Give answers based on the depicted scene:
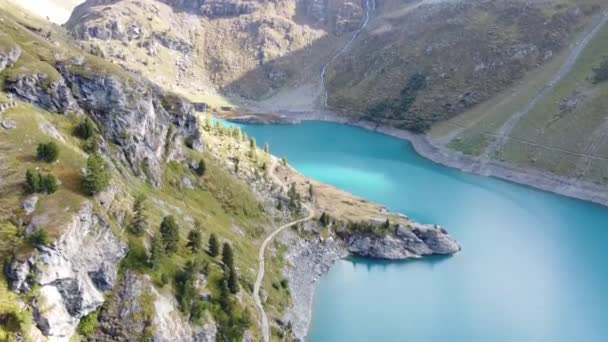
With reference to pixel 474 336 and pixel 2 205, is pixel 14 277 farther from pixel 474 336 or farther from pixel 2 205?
pixel 474 336

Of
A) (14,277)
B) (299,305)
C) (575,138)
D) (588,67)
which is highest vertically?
(588,67)

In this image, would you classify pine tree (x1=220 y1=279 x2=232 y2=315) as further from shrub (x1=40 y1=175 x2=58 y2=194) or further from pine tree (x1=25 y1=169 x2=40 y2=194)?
pine tree (x1=25 y1=169 x2=40 y2=194)

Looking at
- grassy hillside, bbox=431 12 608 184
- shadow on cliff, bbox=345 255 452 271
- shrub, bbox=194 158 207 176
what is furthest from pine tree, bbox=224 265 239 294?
grassy hillside, bbox=431 12 608 184

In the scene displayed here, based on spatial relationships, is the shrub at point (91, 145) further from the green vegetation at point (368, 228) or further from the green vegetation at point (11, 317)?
the green vegetation at point (368, 228)

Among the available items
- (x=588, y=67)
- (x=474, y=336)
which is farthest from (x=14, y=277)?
(x=588, y=67)

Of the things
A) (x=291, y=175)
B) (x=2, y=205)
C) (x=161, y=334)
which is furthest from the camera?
(x=291, y=175)
